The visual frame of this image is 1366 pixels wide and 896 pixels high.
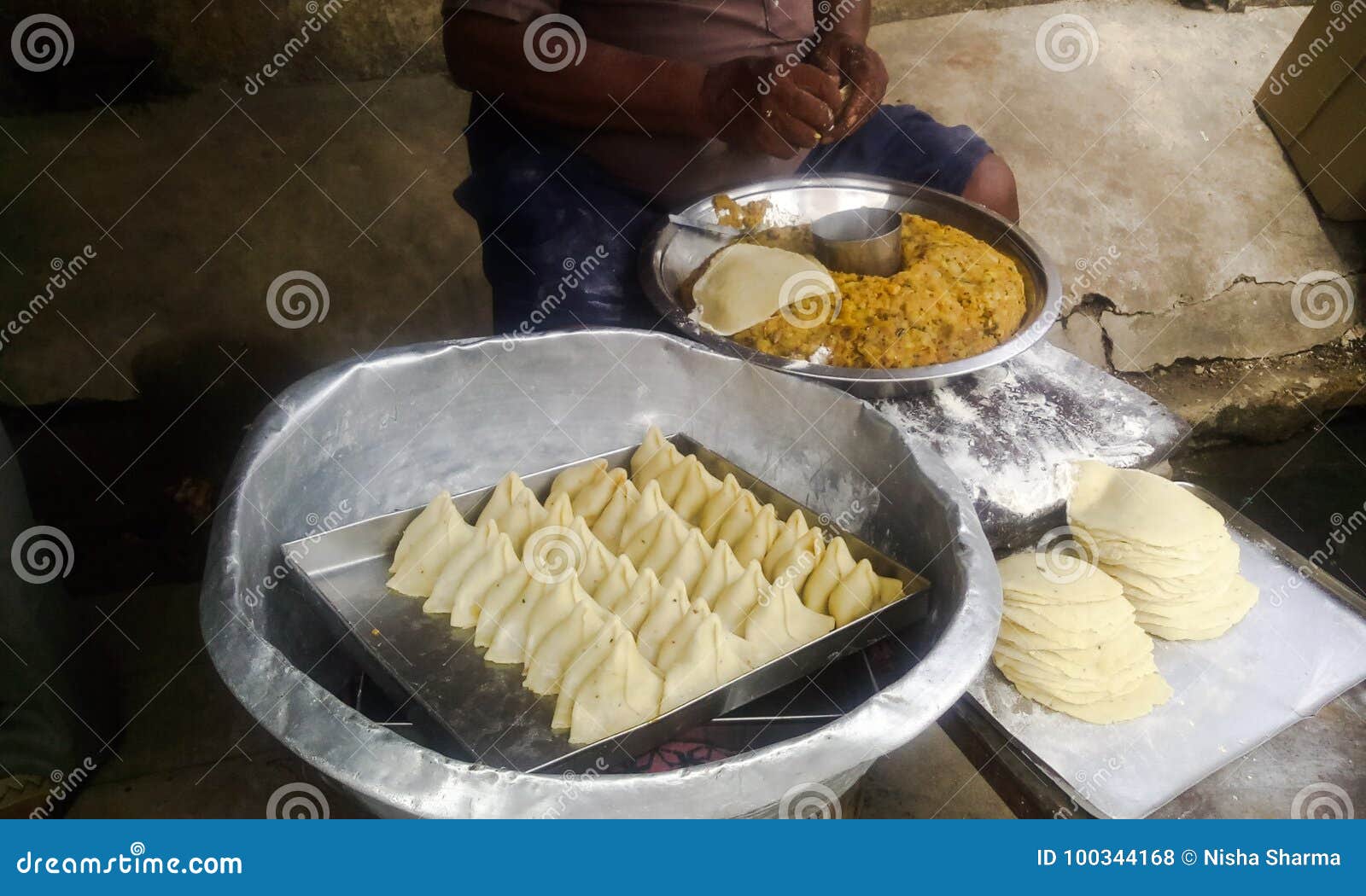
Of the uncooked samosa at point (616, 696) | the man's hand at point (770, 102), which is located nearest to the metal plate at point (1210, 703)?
the uncooked samosa at point (616, 696)

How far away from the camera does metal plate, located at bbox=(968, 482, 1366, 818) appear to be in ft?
6.19

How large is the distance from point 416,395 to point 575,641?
0.65 m

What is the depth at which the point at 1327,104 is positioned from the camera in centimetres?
463

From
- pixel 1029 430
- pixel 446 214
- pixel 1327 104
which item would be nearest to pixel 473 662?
pixel 1029 430

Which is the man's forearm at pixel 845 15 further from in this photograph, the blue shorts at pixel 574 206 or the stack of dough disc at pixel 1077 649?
the stack of dough disc at pixel 1077 649

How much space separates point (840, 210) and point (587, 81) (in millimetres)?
808

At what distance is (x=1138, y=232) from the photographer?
4.57 meters

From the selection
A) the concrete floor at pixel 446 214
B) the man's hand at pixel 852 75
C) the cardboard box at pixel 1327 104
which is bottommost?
the concrete floor at pixel 446 214

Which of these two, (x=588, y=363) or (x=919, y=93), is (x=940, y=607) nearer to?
(x=588, y=363)

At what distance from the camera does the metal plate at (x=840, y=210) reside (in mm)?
2178

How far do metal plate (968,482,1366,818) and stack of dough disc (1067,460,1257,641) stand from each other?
6cm

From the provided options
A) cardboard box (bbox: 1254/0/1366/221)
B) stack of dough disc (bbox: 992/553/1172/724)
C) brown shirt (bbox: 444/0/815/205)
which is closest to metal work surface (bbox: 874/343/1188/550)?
stack of dough disc (bbox: 992/553/1172/724)

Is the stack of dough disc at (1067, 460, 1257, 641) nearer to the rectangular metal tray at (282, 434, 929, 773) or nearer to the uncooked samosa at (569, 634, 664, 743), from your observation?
the rectangular metal tray at (282, 434, 929, 773)

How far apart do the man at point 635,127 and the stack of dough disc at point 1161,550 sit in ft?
3.50
